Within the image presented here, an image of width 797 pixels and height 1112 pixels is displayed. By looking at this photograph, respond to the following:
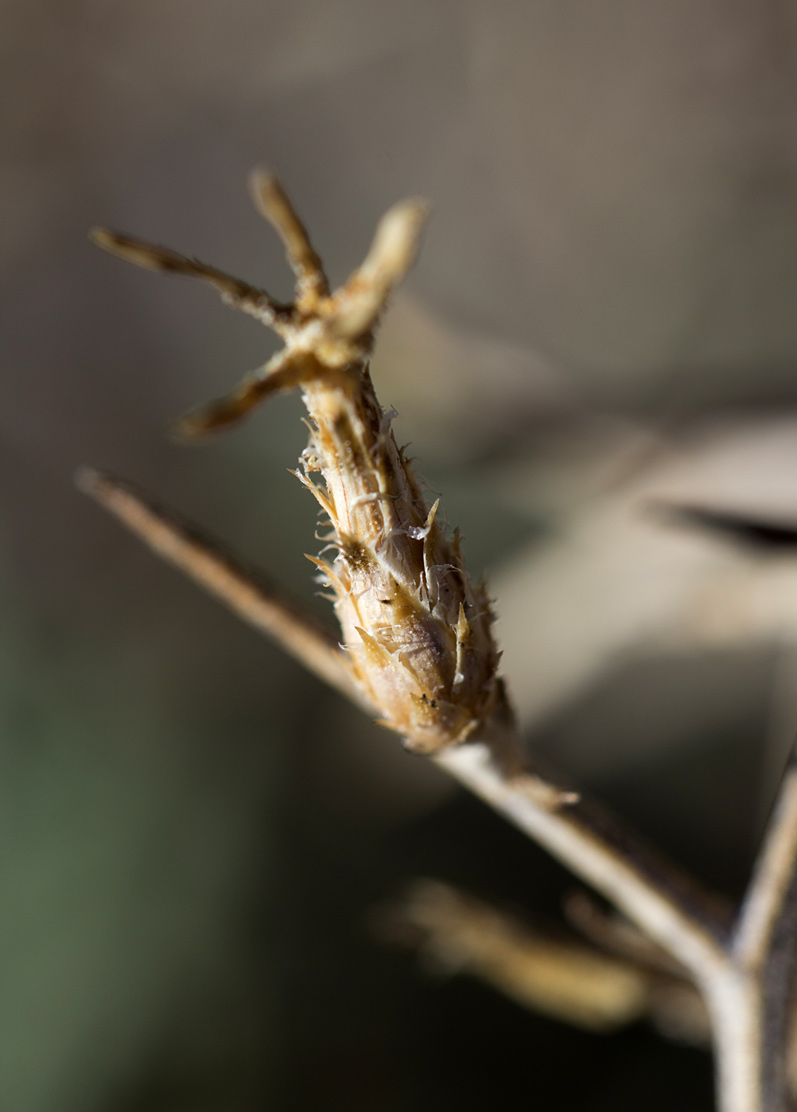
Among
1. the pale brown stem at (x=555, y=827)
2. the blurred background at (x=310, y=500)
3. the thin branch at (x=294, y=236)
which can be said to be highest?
the blurred background at (x=310, y=500)

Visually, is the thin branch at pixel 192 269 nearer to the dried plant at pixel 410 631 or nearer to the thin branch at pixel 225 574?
the dried plant at pixel 410 631

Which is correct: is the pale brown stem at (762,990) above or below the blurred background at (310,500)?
below

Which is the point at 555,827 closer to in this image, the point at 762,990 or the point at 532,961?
the point at 762,990

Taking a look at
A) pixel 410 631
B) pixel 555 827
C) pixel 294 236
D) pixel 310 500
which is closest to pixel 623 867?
pixel 555 827

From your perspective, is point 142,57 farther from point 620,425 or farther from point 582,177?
point 620,425

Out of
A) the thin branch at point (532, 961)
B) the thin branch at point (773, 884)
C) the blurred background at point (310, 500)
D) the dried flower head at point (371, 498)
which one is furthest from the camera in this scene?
the blurred background at point (310, 500)

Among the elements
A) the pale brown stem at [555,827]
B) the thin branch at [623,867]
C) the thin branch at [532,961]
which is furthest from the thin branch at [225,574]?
the thin branch at [532,961]

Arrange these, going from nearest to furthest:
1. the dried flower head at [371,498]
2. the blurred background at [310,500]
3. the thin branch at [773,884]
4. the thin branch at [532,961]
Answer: the dried flower head at [371,498]
the thin branch at [773,884]
the thin branch at [532,961]
the blurred background at [310,500]
